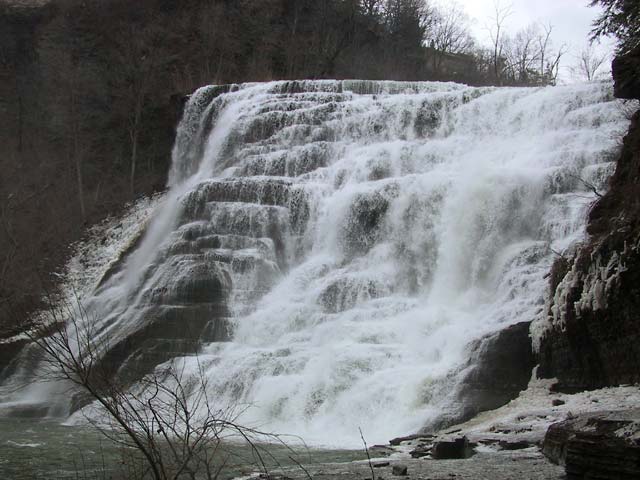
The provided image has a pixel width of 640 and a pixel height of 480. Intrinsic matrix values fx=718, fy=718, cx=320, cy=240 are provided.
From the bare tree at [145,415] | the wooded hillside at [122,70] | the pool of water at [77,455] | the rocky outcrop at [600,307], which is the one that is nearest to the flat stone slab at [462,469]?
the pool of water at [77,455]

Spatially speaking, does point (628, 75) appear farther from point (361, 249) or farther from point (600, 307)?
point (361, 249)

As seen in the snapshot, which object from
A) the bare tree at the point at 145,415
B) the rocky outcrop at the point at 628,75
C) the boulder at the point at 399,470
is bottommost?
the boulder at the point at 399,470

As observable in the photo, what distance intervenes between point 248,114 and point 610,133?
1312 centimetres

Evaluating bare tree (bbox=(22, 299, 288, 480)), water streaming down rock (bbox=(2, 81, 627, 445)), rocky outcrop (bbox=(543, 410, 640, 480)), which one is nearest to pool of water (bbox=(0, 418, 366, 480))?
bare tree (bbox=(22, 299, 288, 480))

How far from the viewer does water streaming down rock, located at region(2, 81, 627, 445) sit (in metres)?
13.3

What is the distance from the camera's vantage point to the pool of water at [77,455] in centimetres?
831

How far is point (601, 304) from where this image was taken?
34.6 ft

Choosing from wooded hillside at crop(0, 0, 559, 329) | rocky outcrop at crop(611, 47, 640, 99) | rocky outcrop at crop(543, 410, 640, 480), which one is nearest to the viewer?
rocky outcrop at crop(543, 410, 640, 480)

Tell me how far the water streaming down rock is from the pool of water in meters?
1.90

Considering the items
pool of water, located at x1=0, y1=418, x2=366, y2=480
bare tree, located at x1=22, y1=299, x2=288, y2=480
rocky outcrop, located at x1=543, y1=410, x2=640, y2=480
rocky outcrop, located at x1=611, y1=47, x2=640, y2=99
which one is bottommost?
pool of water, located at x1=0, y1=418, x2=366, y2=480

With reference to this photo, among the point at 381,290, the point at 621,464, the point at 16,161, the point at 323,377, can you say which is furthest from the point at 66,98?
the point at 621,464

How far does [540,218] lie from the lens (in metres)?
16.1

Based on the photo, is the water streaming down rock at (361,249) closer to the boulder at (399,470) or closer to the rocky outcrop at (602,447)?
the boulder at (399,470)

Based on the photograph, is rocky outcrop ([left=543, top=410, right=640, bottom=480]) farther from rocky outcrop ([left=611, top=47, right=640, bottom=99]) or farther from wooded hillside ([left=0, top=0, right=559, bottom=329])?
wooded hillside ([left=0, top=0, right=559, bottom=329])
